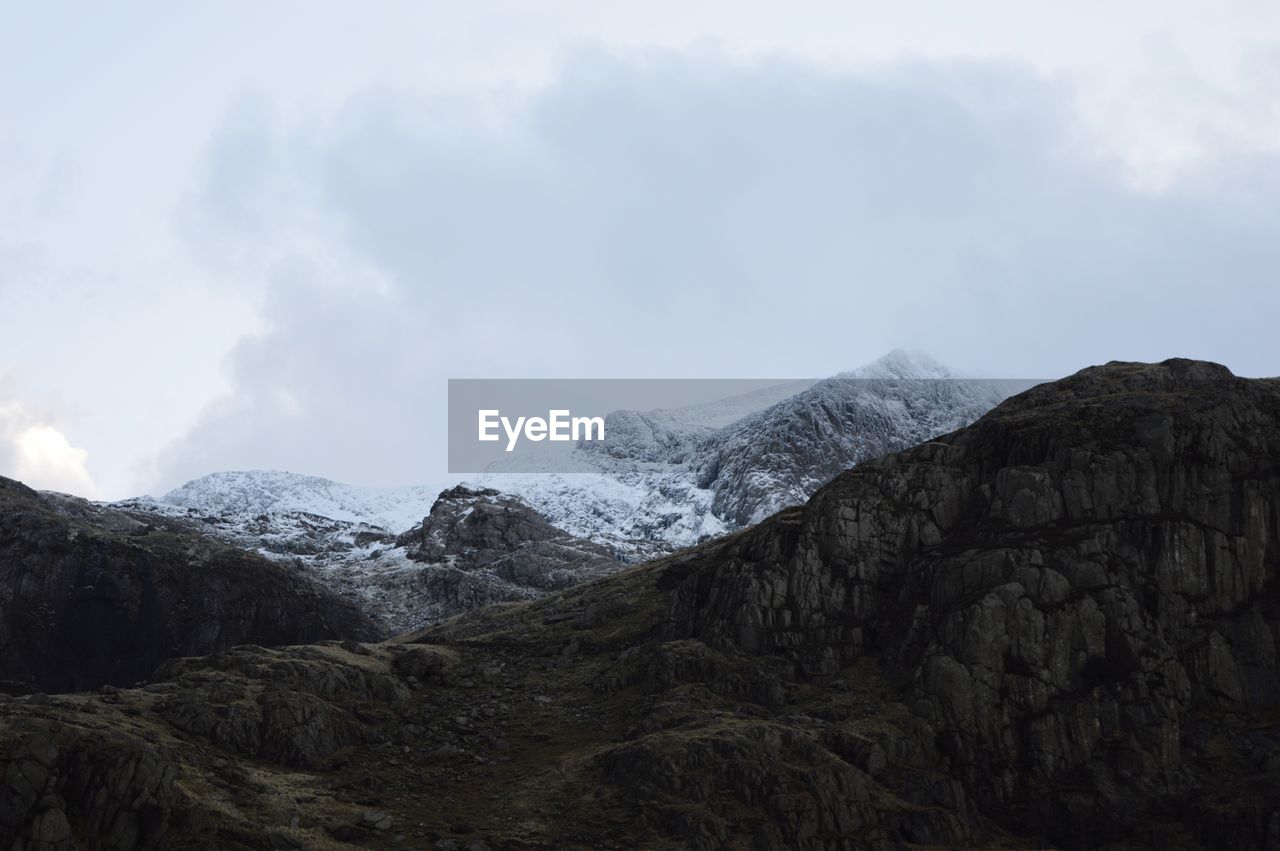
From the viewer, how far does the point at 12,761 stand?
6494cm

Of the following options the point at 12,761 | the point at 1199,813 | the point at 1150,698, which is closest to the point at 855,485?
the point at 1150,698

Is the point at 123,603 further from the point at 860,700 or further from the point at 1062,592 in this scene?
the point at 1062,592

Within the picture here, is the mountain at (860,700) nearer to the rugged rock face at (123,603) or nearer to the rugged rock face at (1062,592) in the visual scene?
the rugged rock face at (1062,592)

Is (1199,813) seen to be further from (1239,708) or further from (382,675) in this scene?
(382,675)

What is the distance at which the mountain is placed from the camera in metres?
74.9

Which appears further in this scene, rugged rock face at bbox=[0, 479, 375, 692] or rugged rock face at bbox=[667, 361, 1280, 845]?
rugged rock face at bbox=[0, 479, 375, 692]

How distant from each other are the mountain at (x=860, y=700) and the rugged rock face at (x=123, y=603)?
7686cm

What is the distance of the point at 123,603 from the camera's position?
17388cm

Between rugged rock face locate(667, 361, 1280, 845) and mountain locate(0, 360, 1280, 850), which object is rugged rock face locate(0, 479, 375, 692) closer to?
mountain locate(0, 360, 1280, 850)

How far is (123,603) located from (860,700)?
123148 millimetres

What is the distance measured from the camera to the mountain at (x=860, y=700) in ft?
246

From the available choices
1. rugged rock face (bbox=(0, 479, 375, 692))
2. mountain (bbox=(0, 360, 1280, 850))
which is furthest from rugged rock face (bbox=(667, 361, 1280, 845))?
rugged rock face (bbox=(0, 479, 375, 692))

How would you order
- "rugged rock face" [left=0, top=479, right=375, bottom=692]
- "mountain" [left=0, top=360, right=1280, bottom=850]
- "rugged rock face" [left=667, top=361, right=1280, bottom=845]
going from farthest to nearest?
"rugged rock face" [left=0, top=479, right=375, bottom=692], "rugged rock face" [left=667, top=361, right=1280, bottom=845], "mountain" [left=0, top=360, right=1280, bottom=850]

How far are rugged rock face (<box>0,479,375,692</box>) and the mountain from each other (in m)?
76.9
